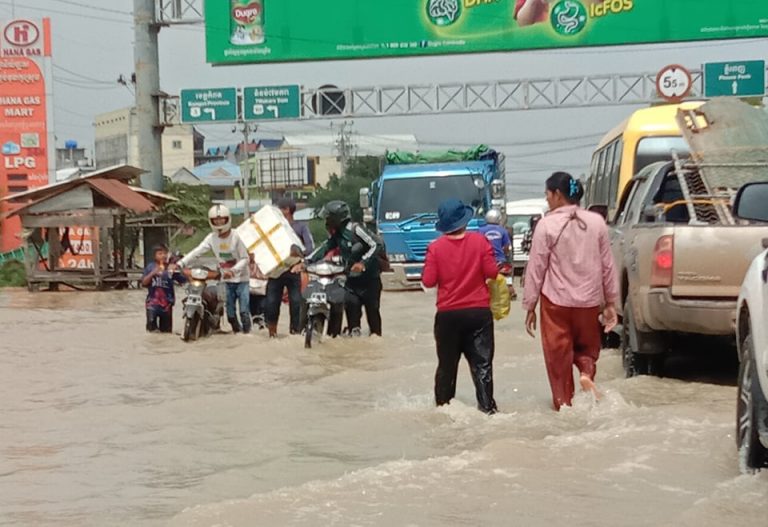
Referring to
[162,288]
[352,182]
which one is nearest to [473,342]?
[162,288]

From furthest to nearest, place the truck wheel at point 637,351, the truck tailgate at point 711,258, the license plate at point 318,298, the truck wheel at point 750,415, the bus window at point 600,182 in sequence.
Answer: the bus window at point 600,182 → the license plate at point 318,298 → the truck wheel at point 637,351 → the truck tailgate at point 711,258 → the truck wheel at point 750,415

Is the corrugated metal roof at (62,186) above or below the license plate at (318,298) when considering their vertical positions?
above

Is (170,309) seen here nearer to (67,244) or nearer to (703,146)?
(703,146)

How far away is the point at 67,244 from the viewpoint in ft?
104

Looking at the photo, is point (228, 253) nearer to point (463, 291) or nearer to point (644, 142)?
point (644, 142)

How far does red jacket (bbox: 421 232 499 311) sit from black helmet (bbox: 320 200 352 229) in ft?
15.7

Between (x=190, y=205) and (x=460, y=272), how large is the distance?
36758mm

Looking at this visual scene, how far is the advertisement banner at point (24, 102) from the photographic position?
48.6m

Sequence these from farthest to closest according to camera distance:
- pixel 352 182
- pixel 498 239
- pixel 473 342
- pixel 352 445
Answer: pixel 352 182 → pixel 498 239 → pixel 473 342 → pixel 352 445

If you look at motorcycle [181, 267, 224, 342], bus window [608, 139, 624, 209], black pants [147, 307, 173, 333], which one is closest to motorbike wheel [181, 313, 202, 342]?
motorcycle [181, 267, 224, 342]

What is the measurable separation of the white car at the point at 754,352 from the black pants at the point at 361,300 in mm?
7452

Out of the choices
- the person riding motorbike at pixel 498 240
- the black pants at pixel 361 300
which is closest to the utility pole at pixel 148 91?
the person riding motorbike at pixel 498 240

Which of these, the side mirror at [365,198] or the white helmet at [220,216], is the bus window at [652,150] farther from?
the side mirror at [365,198]

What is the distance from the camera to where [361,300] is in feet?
46.2
